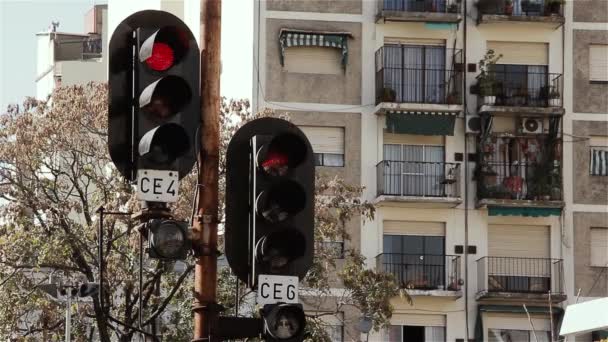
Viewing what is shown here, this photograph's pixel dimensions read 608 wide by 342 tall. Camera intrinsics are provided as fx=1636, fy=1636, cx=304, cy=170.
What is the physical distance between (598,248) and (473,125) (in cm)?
500

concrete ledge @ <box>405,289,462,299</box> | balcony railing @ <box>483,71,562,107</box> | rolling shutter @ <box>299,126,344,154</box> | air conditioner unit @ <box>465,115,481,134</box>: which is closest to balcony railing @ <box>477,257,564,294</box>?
concrete ledge @ <box>405,289,462,299</box>

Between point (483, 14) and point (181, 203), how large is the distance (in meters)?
17.7

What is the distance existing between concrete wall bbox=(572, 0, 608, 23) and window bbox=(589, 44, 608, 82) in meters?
0.77

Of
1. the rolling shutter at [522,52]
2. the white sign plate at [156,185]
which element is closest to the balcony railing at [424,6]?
the rolling shutter at [522,52]

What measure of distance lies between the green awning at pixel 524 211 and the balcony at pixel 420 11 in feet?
17.5

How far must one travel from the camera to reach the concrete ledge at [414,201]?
1732 inches

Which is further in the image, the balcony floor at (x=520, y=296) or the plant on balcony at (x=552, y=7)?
the plant on balcony at (x=552, y=7)

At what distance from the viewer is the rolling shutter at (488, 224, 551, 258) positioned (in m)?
45.7

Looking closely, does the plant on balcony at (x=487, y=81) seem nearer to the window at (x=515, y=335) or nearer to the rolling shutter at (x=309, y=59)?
the rolling shutter at (x=309, y=59)

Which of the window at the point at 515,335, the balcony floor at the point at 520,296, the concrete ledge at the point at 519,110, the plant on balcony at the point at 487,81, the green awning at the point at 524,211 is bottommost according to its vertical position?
the window at the point at 515,335

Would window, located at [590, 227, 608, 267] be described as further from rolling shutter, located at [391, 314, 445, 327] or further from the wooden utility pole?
the wooden utility pole

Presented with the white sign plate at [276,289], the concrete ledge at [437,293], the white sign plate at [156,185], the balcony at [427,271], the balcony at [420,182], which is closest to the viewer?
the white sign plate at [156,185]

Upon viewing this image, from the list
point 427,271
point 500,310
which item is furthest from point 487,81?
point 500,310

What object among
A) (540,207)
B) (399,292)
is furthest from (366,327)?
(540,207)
